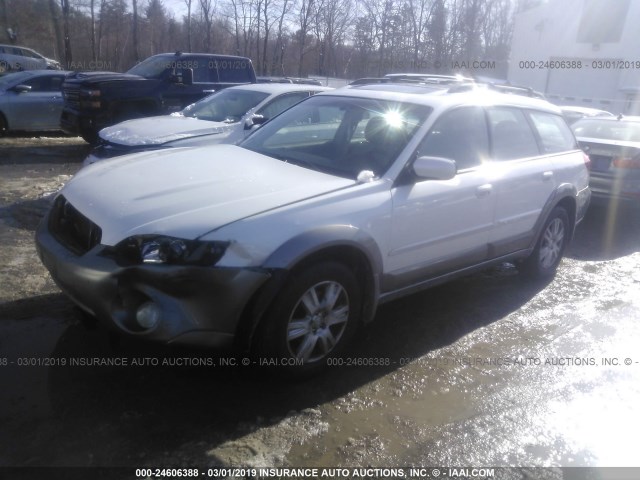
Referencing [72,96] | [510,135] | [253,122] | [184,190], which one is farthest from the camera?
[72,96]

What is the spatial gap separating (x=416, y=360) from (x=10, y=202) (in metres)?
5.43

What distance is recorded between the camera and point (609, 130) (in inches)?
333

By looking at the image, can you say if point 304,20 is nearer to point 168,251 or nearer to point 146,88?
point 146,88

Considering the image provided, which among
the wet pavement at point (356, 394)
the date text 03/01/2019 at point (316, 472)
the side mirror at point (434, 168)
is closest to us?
the date text 03/01/2019 at point (316, 472)

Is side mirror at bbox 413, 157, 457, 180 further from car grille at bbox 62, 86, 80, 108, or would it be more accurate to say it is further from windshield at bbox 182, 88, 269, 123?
car grille at bbox 62, 86, 80, 108

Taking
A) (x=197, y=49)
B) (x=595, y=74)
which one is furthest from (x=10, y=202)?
(x=197, y=49)

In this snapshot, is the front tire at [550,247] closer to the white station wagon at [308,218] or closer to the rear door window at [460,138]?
the white station wagon at [308,218]

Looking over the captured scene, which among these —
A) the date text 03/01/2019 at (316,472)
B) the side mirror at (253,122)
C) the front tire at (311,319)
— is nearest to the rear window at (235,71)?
the side mirror at (253,122)

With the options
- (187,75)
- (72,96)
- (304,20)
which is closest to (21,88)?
(72,96)

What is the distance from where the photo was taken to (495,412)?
3.22 m

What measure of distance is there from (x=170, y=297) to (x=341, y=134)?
201 centimetres

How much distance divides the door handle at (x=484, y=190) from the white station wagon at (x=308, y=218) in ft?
0.07

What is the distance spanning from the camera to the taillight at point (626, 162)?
734 centimetres

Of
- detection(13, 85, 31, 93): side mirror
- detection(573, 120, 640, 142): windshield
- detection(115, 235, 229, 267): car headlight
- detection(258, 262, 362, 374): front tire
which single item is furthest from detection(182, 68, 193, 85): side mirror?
detection(115, 235, 229, 267): car headlight
